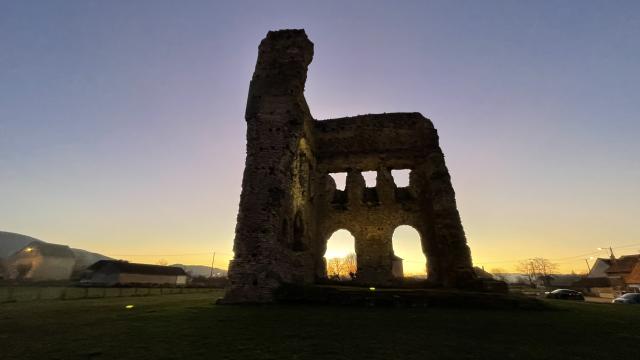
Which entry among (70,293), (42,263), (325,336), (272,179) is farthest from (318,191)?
(42,263)

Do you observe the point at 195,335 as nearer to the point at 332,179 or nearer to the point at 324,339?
the point at 324,339

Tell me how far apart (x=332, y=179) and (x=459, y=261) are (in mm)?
7949

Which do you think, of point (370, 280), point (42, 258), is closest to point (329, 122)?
point (370, 280)

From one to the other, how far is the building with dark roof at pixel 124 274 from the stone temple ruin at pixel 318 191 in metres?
32.6

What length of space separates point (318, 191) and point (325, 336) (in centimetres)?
1173

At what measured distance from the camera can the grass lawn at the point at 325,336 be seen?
3957mm

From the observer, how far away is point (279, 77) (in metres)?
12.3

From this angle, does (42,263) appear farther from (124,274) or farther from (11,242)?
(11,242)

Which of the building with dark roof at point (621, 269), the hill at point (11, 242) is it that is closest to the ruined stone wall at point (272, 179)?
the building with dark roof at point (621, 269)

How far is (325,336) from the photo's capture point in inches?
193

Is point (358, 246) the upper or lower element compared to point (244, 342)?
upper

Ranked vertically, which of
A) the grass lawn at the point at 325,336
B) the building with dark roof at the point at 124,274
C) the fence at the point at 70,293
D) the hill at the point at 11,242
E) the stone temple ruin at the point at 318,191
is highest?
the hill at the point at 11,242

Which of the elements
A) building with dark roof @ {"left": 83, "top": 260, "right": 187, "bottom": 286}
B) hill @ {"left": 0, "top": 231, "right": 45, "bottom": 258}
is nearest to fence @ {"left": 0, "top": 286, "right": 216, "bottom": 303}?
building with dark roof @ {"left": 83, "top": 260, "right": 187, "bottom": 286}

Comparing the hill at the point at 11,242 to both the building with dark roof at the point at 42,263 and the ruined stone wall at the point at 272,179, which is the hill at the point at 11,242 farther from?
the ruined stone wall at the point at 272,179
